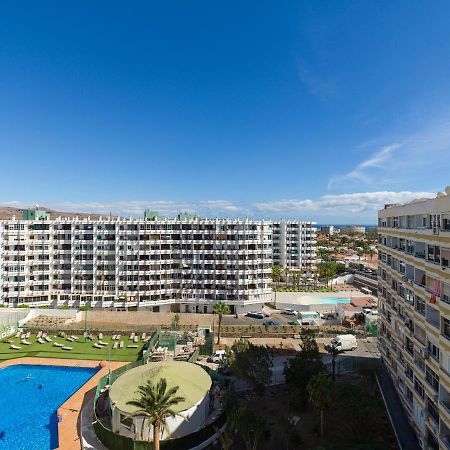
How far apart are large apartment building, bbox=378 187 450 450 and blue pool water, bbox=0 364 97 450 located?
32.7 metres

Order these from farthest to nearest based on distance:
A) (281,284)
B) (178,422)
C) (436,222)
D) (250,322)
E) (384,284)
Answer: (281,284) → (250,322) → (384,284) → (178,422) → (436,222)

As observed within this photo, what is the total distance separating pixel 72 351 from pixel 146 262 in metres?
28.2

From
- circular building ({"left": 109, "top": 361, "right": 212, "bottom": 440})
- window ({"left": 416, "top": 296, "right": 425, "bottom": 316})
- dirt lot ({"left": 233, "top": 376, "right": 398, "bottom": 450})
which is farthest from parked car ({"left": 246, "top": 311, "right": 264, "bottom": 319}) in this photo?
window ({"left": 416, "top": 296, "right": 425, "bottom": 316})

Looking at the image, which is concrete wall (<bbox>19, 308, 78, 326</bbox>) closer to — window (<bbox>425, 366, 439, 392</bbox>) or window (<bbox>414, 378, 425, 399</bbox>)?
window (<bbox>414, 378, 425, 399</bbox>)

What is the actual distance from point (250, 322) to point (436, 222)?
51100 millimetres

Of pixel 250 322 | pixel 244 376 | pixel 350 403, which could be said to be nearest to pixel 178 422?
pixel 244 376

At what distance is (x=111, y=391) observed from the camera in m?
33.6

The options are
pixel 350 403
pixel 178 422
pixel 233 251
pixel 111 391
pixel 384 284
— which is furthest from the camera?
pixel 233 251

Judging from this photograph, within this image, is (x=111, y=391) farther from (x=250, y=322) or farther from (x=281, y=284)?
(x=281, y=284)

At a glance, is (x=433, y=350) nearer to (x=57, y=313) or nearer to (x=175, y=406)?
(x=175, y=406)

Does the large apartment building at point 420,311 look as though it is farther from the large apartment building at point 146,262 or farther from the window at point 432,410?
the large apartment building at point 146,262

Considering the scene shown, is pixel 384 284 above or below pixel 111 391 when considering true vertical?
above

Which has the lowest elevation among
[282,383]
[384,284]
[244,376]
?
[282,383]

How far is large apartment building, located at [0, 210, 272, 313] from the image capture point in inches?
3024
